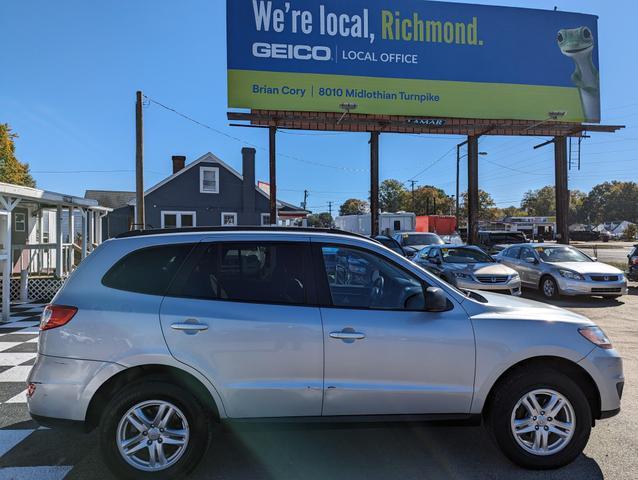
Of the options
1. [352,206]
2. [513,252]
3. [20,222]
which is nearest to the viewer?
[513,252]

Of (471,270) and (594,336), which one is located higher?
(594,336)

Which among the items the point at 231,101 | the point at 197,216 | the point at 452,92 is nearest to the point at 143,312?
the point at 231,101

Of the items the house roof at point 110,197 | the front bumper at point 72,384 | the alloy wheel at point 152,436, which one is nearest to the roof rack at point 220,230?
the front bumper at point 72,384

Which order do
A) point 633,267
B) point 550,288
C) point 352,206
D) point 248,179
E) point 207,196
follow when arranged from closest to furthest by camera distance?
point 550,288 → point 633,267 → point 248,179 → point 207,196 → point 352,206

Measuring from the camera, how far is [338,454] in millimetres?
3512

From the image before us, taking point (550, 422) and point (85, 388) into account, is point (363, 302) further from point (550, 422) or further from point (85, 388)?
point (85, 388)

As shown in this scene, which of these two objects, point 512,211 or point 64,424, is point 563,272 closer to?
point 64,424

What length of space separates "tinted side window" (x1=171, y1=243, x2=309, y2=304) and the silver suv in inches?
0.4

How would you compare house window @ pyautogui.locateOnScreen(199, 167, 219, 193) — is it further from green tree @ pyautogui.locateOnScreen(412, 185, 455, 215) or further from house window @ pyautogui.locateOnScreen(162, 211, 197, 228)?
green tree @ pyautogui.locateOnScreen(412, 185, 455, 215)

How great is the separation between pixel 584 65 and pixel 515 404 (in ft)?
64.8

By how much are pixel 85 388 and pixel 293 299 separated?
1.52 metres

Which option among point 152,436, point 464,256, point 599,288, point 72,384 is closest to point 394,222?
point 464,256

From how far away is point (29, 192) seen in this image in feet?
31.3

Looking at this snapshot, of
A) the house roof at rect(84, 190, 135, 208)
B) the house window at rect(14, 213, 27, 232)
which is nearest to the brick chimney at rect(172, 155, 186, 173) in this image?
the house roof at rect(84, 190, 135, 208)
